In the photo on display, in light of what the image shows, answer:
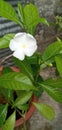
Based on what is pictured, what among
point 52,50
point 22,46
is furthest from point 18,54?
point 52,50

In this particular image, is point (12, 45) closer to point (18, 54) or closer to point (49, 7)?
point (18, 54)

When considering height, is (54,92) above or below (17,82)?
below

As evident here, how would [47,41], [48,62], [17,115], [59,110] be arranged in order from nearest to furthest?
[48,62], [17,115], [59,110], [47,41]

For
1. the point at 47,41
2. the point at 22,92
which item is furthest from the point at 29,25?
the point at 47,41

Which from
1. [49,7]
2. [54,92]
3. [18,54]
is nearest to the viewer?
[18,54]

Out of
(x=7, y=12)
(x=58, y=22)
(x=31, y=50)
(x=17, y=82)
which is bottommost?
(x=58, y=22)

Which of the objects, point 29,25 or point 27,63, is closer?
point 29,25

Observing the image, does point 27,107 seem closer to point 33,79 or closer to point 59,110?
point 33,79

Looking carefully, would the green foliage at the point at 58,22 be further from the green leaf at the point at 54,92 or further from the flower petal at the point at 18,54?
the flower petal at the point at 18,54
